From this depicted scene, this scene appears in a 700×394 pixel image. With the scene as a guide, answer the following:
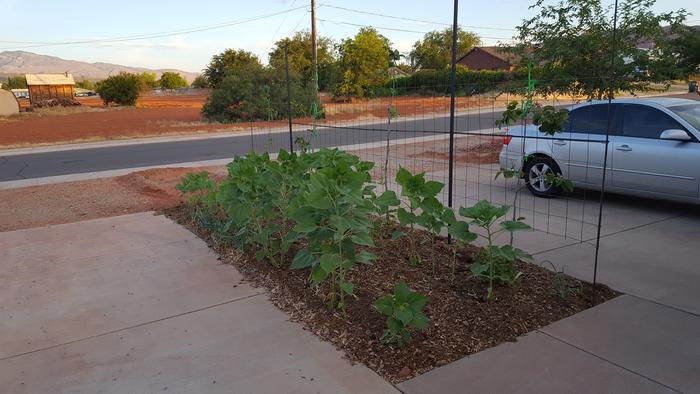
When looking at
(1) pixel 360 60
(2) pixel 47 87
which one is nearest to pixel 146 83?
(2) pixel 47 87

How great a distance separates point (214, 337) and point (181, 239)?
2904 millimetres

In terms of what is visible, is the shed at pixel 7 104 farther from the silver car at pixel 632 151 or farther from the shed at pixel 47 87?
the silver car at pixel 632 151

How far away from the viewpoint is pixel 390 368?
11.3 feet

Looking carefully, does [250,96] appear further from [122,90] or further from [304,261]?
[122,90]

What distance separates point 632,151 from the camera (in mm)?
7195

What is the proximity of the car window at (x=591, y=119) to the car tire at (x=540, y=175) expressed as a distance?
2.02ft

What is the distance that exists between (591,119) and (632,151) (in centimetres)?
87

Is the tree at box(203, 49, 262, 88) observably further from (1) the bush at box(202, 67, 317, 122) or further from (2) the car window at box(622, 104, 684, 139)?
(2) the car window at box(622, 104, 684, 139)

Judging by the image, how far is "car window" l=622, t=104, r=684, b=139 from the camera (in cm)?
701

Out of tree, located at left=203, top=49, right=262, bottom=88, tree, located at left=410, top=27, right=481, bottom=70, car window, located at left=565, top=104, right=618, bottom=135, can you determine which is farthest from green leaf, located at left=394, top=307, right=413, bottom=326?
tree, located at left=410, top=27, right=481, bottom=70

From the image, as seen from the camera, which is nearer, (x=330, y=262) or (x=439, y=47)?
(x=330, y=262)

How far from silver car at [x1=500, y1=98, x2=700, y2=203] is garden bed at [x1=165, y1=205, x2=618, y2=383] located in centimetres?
189

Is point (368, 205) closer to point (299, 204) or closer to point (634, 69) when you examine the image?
point (299, 204)

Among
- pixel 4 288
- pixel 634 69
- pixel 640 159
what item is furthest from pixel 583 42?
pixel 4 288
